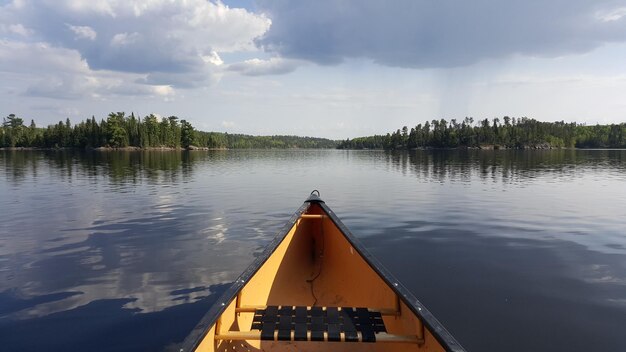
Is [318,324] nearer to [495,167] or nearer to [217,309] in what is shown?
[217,309]

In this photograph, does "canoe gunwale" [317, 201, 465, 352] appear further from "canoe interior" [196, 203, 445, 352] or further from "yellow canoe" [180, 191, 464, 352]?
"canoe interior" [196, 203, 445, 352]

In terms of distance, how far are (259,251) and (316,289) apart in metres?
4.53

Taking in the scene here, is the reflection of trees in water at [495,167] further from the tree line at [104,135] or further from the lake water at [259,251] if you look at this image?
the tree line at [104,135]

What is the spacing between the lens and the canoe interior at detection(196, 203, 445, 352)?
5.55m

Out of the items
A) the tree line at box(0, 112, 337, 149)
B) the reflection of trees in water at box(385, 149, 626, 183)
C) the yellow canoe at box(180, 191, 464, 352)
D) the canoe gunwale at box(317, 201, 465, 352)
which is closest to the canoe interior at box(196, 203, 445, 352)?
the yellow canoe at box(180, 191, 464, 352)

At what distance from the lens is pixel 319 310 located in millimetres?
6059

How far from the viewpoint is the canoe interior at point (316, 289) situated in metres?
5.55

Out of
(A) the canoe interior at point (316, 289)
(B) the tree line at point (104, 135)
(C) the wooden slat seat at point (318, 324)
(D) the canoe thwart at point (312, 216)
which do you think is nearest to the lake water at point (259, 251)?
(A) the canoe interior at point (316, 289)

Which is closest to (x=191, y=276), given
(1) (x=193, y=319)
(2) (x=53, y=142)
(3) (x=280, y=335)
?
(1) (x=193, y=319)

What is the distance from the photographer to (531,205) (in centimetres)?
2302

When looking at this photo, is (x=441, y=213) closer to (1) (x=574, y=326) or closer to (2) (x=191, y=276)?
(1) (x=574, y=326)

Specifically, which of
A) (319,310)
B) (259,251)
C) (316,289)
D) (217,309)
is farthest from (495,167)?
(217,309)

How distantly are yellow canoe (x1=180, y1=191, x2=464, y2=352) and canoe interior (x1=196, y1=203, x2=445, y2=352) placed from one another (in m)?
0.02

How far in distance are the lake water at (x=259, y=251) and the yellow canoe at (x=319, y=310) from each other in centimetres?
192
